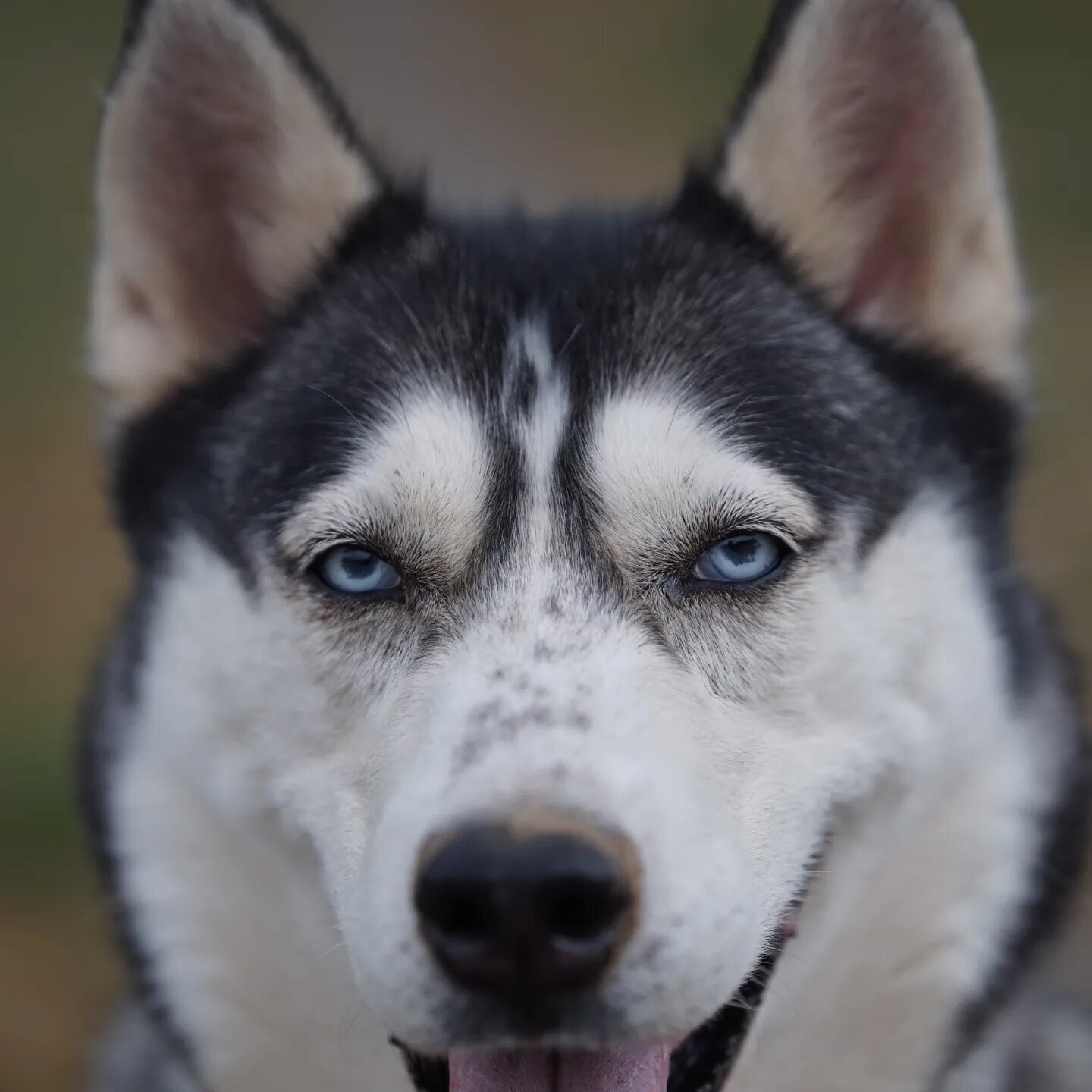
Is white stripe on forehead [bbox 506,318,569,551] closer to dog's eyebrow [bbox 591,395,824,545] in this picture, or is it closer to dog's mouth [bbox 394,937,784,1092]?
dog's eyebrow [bbox 591,395,824,545]

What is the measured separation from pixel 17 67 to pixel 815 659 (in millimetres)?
9931

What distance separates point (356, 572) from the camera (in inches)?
92.6

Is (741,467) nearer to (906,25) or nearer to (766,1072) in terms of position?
(906,25)

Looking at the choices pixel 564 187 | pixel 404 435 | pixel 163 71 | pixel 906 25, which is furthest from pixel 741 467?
pixel 564 187

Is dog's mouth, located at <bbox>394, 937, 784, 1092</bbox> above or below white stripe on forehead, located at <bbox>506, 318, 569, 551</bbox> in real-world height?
below

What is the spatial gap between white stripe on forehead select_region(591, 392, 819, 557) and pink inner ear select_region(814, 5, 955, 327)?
0.57 meters

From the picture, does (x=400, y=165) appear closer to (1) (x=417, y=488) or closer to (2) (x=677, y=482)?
(1) (x=417, y=488)

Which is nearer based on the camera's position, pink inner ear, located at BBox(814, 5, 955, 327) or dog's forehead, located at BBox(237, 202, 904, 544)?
dog's forehead, located at BBox(237, 202, 904, 544)

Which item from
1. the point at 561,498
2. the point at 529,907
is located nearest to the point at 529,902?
the point at 529,907

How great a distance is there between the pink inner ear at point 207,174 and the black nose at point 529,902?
1338 mm

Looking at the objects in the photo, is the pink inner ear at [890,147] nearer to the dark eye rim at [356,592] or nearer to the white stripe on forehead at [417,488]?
the white stripe on forehead at [417,488]

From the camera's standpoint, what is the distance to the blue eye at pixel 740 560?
2309 mm

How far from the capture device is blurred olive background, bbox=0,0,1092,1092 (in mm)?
4645

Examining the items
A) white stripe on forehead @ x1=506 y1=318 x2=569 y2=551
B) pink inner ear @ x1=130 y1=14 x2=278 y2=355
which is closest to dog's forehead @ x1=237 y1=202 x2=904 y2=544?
white stripe on forehead @ x1=506 y1=318 x2=569 y2=551
